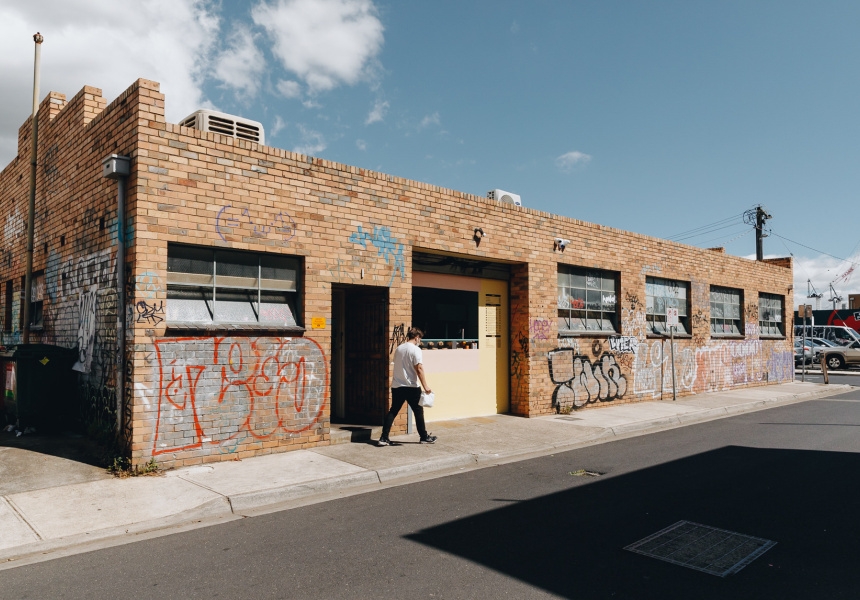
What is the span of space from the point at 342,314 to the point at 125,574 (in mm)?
6568

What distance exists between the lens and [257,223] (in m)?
8.48

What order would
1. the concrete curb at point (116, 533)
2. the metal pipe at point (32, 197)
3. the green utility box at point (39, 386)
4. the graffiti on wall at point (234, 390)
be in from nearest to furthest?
1. the concrete curb at point (116, 533)
2. the graffiti on wall at point (234, 390)
3. the green utility box at point (39, 386)
4. the metal pipe at point (32, 197)

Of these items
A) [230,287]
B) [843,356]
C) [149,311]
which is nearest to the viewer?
[149,311]

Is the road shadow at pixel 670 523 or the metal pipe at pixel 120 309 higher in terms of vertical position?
the metal pipe at pixel 120 309

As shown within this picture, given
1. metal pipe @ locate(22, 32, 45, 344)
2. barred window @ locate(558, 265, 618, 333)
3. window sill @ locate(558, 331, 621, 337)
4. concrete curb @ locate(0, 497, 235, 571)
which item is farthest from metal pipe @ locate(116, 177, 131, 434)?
barred window @ locate(558, 265, 618, 333)

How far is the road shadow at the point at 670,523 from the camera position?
427 cm

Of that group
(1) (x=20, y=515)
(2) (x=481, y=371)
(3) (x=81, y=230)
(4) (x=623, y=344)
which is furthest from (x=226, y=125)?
(4) (x=623, y=344)

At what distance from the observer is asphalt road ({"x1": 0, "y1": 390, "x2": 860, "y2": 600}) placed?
4.25 m

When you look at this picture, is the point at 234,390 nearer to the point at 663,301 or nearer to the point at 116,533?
the point at 116,533

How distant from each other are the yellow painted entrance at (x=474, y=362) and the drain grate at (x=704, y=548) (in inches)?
248

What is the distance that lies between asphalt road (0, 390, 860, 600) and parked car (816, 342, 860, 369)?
26856 mm

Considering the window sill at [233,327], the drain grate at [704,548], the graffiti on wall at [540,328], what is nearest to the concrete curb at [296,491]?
the window sill at [233,327]

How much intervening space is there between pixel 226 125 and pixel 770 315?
19774 mm

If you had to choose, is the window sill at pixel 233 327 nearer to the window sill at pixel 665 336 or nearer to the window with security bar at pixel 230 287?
the window with security bar at pixel 230 287
